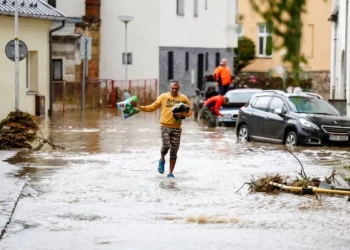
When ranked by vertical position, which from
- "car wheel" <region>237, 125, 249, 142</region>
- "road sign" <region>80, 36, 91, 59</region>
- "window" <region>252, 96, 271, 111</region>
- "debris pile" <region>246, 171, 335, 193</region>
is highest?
"road sign" <region>80, 36, 91, 59</region>

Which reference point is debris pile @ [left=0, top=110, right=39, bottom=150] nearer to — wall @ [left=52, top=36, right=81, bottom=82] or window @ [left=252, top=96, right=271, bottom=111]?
window @ [left=252, top=96, right=271, bottom=111]

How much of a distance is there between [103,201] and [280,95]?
13.4 metres

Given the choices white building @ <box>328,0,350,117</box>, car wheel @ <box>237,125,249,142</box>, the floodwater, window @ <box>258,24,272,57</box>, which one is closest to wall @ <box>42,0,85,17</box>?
white building @ <box>328,0,350,117</box>

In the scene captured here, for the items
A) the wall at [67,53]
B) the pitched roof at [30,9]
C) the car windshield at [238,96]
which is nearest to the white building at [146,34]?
the wall at [67,53]

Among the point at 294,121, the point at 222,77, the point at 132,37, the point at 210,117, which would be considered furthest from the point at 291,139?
the point at 132,37

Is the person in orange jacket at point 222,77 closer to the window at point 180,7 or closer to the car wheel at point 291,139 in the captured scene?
the car wheel at point 291,139

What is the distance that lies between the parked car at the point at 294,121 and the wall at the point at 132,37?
24234 mm

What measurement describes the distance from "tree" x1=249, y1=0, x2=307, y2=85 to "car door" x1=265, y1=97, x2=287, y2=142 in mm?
21404

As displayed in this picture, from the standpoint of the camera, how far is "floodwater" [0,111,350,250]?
468 inches

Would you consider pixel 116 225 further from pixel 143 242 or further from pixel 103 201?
pixel 103 201

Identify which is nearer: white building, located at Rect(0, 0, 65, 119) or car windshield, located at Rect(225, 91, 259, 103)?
white building, located at Rect(0, 0, 65, 119)

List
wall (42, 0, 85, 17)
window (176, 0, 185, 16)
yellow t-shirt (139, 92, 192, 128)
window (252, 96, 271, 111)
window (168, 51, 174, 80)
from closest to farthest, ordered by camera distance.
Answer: yellow t-shirt (139, 92, 192, 128)
window (252, 96, 271, 111)
wall (42, 0, 85, 17)
window (176, 0, 185, 16)
window (168, 51, 174, 80)

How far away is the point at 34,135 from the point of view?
79.7ft

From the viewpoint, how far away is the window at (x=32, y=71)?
38.5 metres
